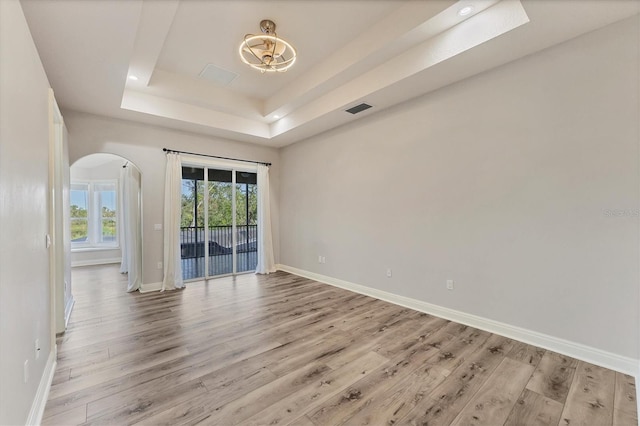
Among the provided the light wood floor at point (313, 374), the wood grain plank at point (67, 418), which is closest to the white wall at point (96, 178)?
the light wood floor at point (313, 374)

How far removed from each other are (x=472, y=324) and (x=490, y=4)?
338cm

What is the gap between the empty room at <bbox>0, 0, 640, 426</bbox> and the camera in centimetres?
193

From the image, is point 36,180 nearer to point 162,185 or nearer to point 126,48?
point 126,48

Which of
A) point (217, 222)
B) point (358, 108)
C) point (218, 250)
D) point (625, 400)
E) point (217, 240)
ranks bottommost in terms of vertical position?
point (625, 400)

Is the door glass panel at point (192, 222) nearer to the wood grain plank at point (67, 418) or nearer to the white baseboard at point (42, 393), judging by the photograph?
the white baseboard at point (42, 393)

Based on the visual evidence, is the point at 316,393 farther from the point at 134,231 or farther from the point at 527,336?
the point at 134,231

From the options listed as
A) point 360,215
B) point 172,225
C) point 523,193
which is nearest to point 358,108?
point 360,215

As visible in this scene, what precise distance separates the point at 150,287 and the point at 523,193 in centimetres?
574

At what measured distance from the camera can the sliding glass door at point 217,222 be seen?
5.59 meters

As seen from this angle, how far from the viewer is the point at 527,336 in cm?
287

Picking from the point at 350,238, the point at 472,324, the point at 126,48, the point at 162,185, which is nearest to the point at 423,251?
the point at 472,324

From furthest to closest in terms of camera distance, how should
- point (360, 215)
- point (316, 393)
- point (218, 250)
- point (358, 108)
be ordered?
point (218, 250)
point (360, 215)
point (358, 108)
point (316, 393)

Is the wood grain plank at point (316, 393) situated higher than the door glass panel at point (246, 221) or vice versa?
the door glass panel at point (246, 221)

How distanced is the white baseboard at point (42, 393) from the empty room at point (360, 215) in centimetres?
3
